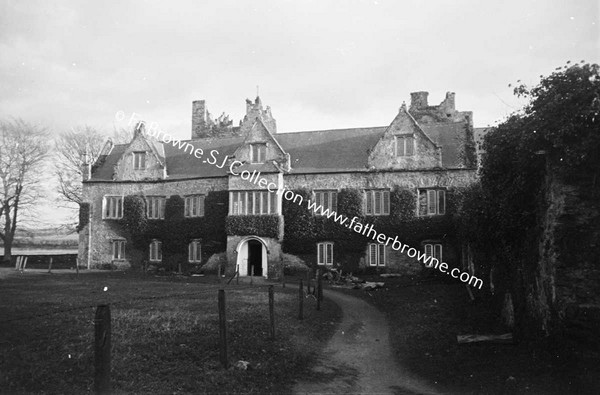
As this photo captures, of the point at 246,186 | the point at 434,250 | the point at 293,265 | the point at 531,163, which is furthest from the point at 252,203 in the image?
the point at 531,163

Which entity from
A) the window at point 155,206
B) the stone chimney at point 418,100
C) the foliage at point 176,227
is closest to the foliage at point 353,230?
the foliage at point 176,227

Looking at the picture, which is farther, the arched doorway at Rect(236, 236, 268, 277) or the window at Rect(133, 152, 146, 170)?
the window at Rect(133, 152, 146, 170)

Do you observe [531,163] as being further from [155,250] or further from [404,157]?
[155,250]

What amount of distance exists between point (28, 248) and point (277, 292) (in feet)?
154

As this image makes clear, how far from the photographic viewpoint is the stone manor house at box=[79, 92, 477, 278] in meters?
31.8

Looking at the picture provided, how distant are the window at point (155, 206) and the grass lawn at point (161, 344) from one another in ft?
58.8

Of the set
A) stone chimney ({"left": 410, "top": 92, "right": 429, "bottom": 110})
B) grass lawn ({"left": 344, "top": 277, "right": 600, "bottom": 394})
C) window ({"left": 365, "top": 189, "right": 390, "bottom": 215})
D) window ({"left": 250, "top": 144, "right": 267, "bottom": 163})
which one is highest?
stone chimney ({"left": 410, "top": 92, "right": 429, "bottom": 110})

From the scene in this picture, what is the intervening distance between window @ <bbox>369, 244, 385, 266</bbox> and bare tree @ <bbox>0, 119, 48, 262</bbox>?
22628 mm

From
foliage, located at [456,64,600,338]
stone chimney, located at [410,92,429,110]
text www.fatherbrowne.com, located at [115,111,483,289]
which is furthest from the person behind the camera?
stone chimney, located at [410,92,429,110]

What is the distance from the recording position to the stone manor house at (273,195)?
31.8 metres

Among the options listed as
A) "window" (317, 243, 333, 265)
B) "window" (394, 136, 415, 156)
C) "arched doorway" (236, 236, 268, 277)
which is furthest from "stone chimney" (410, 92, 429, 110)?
"arched doorway" (236, 236, 268, 277)

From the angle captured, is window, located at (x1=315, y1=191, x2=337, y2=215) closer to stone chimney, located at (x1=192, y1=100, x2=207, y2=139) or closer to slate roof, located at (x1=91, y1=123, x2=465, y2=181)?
slate roof, located at (x1=91, y1=123, x2=465, y2=181)

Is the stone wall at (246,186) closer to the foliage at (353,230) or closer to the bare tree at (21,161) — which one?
the foliage at (353,230)

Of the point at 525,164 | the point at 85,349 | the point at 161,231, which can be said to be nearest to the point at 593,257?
the point at 525,164
